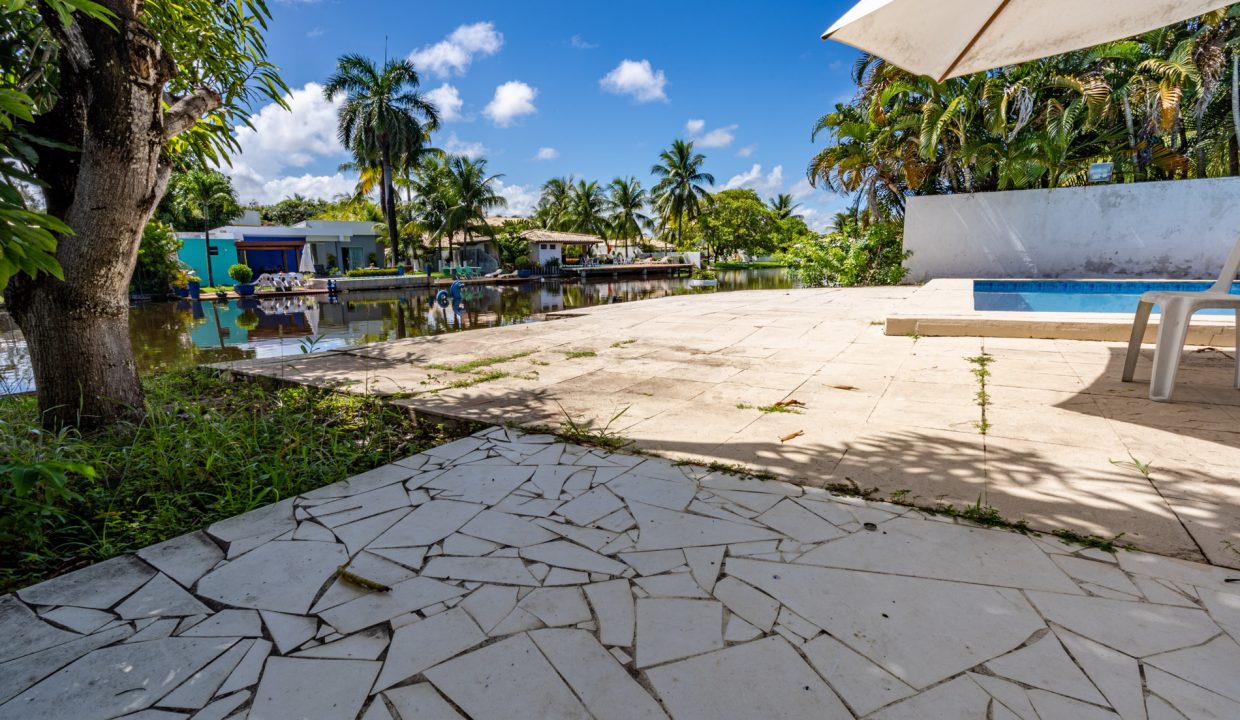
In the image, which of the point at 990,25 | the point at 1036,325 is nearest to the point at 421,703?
the point at 990,25

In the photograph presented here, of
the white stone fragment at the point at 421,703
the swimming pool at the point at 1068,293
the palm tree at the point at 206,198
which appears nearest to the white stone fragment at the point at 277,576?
the white stone fragment at the point at 421,703

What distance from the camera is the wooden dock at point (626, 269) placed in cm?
3462

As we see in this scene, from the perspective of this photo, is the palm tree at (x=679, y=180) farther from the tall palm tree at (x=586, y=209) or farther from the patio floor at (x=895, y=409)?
the patio floor at (x=895, y=409)

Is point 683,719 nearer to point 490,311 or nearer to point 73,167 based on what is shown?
point 73,167

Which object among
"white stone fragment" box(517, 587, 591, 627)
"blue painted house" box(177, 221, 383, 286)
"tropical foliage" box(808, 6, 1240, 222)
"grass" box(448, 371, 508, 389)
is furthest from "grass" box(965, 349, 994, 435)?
"blue painted house" box(177, 221, 383, 286)

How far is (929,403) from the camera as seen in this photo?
11.5 ft

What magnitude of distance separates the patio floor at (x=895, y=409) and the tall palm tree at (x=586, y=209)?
120 ft

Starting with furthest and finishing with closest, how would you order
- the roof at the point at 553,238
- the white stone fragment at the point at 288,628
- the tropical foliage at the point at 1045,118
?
the roof at the point at 553,238 < the tropical foliage at the point at 1045,118 < the white stone fragment at the point at 288,628

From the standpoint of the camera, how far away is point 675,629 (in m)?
1.53

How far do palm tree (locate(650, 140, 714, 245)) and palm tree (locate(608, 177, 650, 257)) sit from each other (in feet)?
12.0

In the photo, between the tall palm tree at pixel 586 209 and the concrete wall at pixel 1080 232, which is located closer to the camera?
the concrete wall at pixel 1080 232

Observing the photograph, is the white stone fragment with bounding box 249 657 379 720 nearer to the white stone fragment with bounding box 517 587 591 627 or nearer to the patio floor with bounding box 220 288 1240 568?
the white stone fragment with bounding box 517 587 591 627

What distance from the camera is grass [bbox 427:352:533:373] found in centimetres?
502

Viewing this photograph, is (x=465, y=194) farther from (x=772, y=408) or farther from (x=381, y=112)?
(x=772, y=408)
